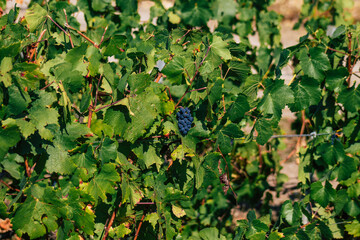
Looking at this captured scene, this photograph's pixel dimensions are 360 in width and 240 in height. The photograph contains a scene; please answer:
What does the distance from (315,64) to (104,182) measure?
136 centimetres

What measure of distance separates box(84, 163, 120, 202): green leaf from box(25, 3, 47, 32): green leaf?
0.83 metres

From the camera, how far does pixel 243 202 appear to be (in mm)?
3387

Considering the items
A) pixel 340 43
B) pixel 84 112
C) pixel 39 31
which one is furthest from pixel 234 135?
pixel 39 31

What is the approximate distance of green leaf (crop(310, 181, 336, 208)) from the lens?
221 cm

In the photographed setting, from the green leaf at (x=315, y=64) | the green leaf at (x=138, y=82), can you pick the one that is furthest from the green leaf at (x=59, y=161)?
the green leaf at (x=315, y=64)

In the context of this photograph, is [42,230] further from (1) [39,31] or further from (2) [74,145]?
(1) [39,31]

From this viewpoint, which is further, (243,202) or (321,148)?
(243,202)

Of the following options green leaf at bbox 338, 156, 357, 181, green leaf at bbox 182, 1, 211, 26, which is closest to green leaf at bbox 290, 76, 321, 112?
green leaf at bbox 338, 156, 357, 181

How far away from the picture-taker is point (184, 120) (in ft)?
5.60

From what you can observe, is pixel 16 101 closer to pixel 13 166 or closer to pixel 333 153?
pixel 13 166

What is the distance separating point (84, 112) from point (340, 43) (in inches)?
65.2

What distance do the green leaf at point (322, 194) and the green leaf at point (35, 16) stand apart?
6.26 feet

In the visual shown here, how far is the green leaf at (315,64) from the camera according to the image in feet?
6.46

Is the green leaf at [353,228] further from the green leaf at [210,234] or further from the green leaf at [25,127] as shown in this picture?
the green leaf at [25,127]
